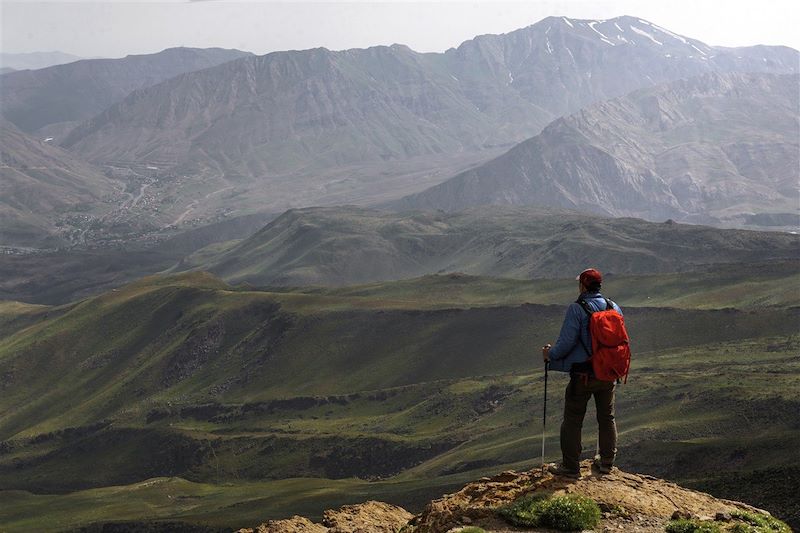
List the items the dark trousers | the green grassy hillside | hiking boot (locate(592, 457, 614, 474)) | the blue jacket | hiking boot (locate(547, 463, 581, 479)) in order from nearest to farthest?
Answer: 1. the blue jacket
2. the dark trousers
3. hiking boot (locate(547, 463, 581, 479))
4. hiking boot (locate(592, 457, 614, 474))
5. the green grassy hillside

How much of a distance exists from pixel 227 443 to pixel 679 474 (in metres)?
78.8

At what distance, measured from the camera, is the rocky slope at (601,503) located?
58.0 feet

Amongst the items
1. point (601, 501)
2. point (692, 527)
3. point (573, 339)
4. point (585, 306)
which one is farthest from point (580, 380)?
point (692, 527)

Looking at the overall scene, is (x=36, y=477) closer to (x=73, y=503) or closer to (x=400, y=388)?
(x=73, y=503)

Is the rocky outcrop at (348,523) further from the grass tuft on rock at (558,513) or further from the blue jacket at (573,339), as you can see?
the blue jacket at (573,339)

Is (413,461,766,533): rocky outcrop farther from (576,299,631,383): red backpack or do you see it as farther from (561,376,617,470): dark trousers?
(576,299,631,383): red backpack

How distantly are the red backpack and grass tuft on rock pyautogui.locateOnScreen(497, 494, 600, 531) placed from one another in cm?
250

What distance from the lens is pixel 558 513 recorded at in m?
17.1

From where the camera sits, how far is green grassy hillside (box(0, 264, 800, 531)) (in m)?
86.3

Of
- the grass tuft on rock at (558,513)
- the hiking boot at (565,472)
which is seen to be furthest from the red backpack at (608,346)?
the grass tuft on rock at (558,513)

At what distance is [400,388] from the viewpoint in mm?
134750

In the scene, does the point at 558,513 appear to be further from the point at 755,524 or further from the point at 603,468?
the point at 755,524

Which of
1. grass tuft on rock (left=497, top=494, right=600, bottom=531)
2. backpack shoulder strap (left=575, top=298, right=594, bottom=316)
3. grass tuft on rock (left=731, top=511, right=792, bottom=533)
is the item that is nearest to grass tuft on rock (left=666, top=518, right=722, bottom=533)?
grass tuft on rock (left=731, top=511, right=792, bottom=533)

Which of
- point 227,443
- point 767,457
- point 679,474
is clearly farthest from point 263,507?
point 227,443
